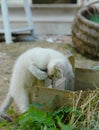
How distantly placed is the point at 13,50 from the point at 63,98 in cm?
285

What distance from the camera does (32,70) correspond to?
300 cm

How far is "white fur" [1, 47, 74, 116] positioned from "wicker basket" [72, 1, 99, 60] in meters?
2.09

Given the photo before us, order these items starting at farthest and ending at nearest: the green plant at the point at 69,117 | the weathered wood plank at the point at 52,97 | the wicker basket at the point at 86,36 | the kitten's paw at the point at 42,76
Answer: the wicker basket at the point at 86,36 → the kitten's paw at the point at 42,76 → the weathered wood plank at the point at 52,97 → the green plant at the point at 69,117

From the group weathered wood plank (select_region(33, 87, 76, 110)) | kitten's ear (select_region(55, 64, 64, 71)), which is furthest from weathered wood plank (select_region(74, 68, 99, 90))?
weathered wood plank (select_region(33, 87, 76, 110))

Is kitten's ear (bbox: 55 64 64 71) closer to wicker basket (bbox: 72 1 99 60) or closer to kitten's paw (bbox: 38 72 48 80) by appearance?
kitten's paw (bbox: 38 72 48 80)

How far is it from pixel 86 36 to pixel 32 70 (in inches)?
94.2

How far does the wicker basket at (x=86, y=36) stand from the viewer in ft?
17.0

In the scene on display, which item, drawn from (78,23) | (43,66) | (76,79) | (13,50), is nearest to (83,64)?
(78,23)

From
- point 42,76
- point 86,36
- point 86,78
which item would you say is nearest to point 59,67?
point 42,76

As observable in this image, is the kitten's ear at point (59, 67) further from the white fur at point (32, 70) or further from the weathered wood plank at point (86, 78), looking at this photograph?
the weathered wood plank at point (86, 78)

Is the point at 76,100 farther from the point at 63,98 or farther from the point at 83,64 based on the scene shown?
the point at 83,64

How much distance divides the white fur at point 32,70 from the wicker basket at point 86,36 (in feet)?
6.86

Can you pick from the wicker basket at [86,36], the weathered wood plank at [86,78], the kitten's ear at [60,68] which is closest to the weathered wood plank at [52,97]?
the kitten's ear at [60,68]

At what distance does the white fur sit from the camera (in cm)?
297
